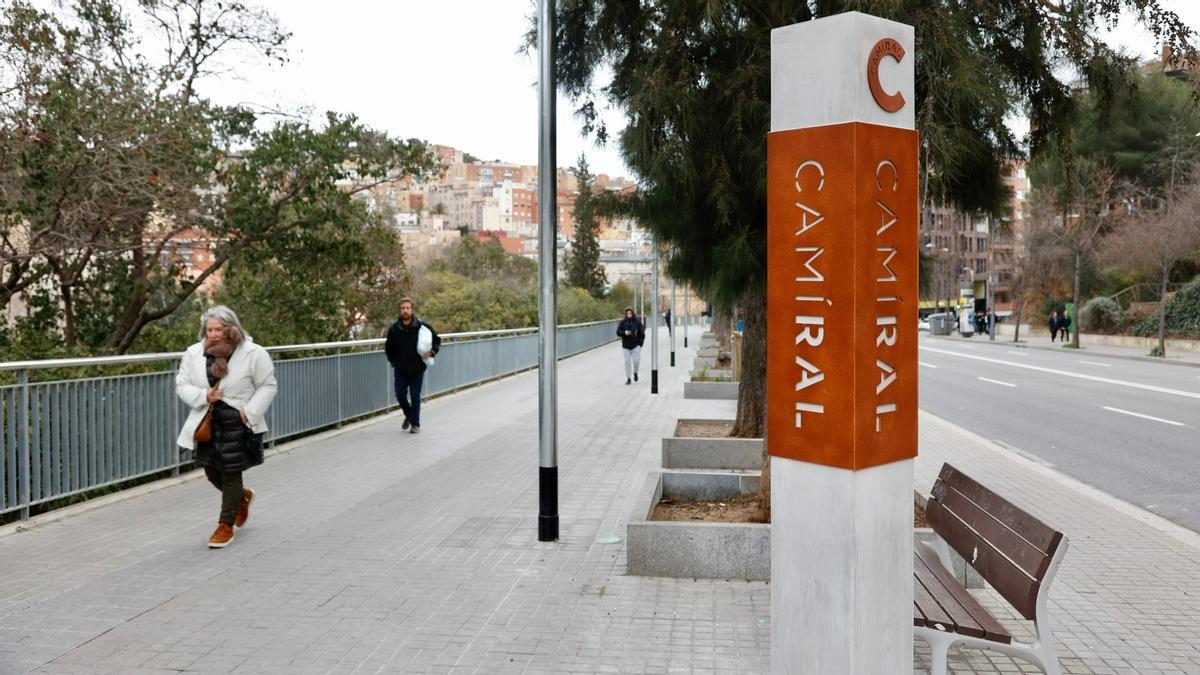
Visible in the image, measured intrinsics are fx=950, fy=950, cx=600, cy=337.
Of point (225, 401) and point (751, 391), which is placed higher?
point (225, 401)

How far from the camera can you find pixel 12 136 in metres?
9.96

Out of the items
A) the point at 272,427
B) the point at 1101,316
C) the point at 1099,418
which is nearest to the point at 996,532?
the point at 272,427

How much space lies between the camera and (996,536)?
3.96m

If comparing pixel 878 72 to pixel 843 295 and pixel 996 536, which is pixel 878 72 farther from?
pixel 996 536

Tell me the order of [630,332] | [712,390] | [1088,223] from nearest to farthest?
[712,390], [630,332], [1088,223]

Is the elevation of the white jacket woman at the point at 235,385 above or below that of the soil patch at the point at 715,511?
above

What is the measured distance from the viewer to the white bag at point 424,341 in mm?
12359

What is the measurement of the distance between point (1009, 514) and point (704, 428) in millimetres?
6853

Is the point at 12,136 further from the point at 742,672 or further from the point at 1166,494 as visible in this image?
the point at 1166,494

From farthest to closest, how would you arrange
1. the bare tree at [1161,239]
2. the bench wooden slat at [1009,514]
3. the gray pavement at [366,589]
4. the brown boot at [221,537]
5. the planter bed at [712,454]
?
the bare tree at [1161,239] → the planter bed at [712,454] → the brown boot at [221,537] → the gray pavement at [366,589] → the bench wooden slat at [1009,514]

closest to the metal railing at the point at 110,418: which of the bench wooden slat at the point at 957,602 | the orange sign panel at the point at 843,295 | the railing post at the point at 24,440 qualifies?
the railing post at the point at 24,440

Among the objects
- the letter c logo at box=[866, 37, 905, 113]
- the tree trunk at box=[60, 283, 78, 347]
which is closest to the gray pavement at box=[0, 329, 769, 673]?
the letter c logo at box=[866, 37, 905, 113]

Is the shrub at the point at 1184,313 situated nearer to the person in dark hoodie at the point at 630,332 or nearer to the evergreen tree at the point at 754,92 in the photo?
the person in dark hoodie at the point at 630,332

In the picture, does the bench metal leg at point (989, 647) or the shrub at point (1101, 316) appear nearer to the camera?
the bench metal leg at point (989, 647)
